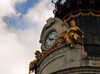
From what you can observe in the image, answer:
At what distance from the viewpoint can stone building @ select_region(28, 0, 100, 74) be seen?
81.5 feet

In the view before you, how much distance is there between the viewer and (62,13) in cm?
3284

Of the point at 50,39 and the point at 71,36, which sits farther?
A: the point at 50,39

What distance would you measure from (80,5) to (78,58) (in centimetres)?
824

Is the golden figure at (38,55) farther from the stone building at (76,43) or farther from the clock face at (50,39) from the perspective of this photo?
the clock face at (50,39)

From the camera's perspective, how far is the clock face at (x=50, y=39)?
29.0 metres

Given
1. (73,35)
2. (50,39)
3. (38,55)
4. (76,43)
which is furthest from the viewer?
(38,55)

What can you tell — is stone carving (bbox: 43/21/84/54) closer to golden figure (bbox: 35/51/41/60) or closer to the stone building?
the stone building

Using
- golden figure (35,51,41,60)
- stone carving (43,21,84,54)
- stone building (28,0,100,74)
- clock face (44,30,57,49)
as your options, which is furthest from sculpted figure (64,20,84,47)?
golden figure (35,51,41,60)

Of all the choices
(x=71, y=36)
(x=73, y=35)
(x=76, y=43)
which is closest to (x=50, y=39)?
(x=71, y=36)

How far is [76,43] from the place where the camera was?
26000 mm

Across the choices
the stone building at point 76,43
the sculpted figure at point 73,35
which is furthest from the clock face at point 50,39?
the sculpted figure at point 73,35

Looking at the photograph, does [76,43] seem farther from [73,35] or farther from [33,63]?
[33,63]

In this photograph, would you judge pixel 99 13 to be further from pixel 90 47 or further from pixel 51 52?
pixel 51 52

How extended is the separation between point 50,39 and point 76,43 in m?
4.21
